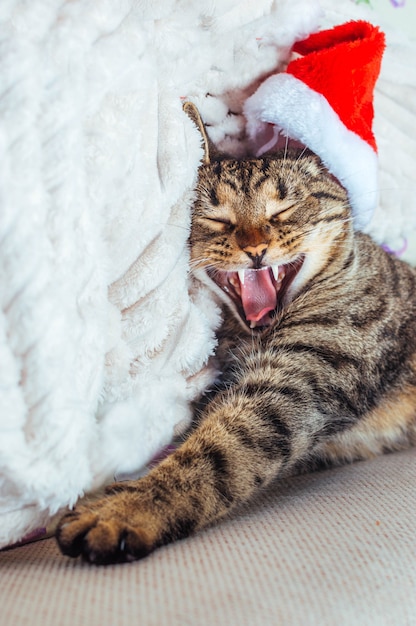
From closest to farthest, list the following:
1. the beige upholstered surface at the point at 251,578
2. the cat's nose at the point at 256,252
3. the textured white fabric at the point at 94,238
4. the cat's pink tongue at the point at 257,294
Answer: the beige upholstered surface at the point at 251,578, the textured white fabric at the point at 94,238, the cat's nose at the point at 256,252, the cat's pink tongue at the point at 257,294

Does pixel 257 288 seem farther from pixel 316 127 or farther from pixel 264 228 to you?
pixel 316 127

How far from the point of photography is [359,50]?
118cm

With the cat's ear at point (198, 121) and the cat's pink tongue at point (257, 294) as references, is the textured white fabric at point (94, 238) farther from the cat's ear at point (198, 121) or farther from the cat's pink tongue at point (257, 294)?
the cat's pink tongue at point (257, 294)

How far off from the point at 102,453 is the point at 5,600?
295 mm

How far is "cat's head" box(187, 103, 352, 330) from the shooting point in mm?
1187

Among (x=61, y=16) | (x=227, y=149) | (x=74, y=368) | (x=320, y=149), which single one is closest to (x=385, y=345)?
(x=320, y=149)

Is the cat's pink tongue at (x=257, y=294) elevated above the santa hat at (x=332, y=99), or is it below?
below

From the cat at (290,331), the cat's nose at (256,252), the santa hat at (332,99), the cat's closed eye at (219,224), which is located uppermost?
the santa hat at (332,99)

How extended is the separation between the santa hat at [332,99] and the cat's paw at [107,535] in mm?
824

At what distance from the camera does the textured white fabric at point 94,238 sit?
2.46 ft

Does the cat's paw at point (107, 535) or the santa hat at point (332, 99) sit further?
the santa hat at point (332, 99)

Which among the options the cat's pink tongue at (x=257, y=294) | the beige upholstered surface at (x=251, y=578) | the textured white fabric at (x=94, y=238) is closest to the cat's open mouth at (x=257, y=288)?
the cat's pink tongue at (x=257, y=294)

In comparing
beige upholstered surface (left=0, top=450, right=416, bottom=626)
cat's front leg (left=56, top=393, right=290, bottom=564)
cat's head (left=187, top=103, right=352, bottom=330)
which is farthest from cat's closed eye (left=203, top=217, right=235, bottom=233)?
beige upholstered surface (left=0, top=450, right=416, bottom=626)

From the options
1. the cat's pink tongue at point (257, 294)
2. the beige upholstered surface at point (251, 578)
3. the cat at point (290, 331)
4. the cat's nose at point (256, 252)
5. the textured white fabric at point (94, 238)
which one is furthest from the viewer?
the cat's pink tongue at point (257, 294)
